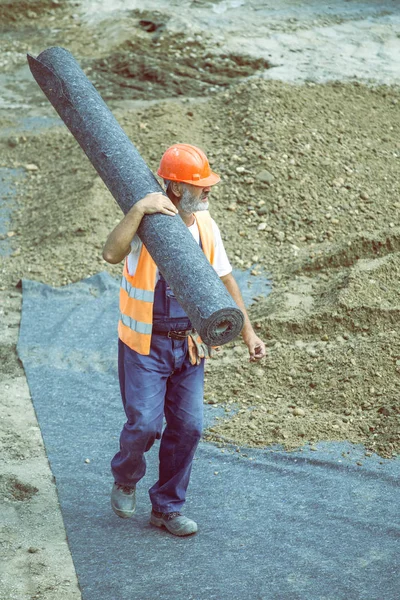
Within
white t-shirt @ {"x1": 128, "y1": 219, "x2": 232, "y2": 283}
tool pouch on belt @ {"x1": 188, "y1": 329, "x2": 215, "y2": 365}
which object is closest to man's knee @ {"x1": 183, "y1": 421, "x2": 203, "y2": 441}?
tool pouch on belt @ {"x1": 188, "y1": 329, "x2": 215, "y2": 365}

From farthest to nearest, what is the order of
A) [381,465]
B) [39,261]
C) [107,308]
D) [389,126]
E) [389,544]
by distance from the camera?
[389,126]
[39,261]
[107,308]
[381,465]
[389,544]

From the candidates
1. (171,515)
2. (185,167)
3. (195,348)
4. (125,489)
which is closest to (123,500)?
(125,489)

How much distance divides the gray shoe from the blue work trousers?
5 cm

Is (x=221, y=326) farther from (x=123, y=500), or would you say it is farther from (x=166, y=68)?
(x=166, y=68)

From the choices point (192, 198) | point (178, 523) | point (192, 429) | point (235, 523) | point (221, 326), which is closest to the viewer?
point (221, 326)

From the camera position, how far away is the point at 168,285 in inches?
166

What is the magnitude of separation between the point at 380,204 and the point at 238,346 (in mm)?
2873

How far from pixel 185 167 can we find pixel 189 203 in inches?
7.1

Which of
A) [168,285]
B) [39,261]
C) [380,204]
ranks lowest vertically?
[39,261]

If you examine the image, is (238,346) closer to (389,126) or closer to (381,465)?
(381,465)

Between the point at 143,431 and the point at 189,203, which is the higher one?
the point at 189,203

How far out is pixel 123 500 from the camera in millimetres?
4738

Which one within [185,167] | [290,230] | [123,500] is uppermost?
[185,167]

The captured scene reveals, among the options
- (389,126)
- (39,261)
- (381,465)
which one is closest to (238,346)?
(381,465)
